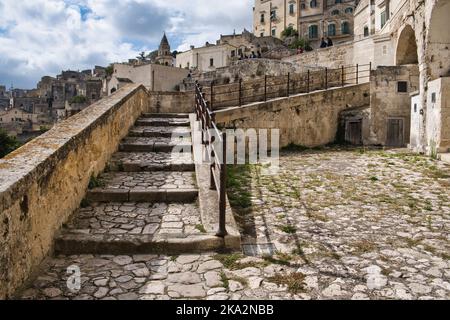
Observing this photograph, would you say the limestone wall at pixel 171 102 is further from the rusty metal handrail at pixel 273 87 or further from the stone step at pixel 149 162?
the stone step at pixel 149 162

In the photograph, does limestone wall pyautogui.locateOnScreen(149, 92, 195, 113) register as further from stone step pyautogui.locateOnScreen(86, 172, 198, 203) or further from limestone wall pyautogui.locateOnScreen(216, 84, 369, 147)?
stone step pyautogui.locateOnScreen(86, 172, 198, 203)

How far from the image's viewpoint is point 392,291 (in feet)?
10.2

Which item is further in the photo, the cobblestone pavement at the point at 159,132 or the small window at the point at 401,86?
the small window at the point at 401,86

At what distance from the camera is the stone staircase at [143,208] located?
12.5 feet

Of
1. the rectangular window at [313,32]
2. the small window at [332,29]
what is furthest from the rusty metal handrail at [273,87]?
the rectangular window at [313,32]

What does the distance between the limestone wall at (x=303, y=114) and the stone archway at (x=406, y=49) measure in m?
4.62

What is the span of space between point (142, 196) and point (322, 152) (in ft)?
26.4

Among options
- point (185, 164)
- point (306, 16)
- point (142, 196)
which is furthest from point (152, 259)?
point (306, 16)

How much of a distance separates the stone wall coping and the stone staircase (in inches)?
31.9

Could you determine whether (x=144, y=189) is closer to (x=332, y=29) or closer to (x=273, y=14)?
(x=332, y=29)

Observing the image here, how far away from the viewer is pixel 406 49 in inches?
702

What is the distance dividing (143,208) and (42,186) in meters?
1.58

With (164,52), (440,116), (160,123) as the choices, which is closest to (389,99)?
(440,116)

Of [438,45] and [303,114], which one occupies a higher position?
[438,45]
